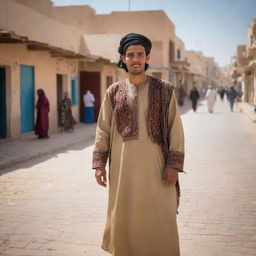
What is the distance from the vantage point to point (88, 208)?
5070 millimetres

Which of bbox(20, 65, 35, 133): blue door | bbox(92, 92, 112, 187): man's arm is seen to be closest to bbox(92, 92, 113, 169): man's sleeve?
bbox(92, 92, 112, 187): man's arm

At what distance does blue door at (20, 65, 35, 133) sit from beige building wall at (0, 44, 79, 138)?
0.22 meters

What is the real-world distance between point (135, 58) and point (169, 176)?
91 cm

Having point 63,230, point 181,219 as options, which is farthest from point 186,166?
point 63,230

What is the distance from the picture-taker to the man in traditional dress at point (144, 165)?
9.93 feet

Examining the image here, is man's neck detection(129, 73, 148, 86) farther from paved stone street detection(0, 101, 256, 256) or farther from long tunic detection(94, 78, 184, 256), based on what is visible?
paved stone street detection(0, 101, 256, 256)

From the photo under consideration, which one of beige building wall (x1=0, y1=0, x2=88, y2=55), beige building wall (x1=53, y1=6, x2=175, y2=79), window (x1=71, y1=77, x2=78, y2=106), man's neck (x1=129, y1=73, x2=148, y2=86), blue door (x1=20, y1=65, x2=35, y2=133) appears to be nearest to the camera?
man's neck (x1=129, y1=73, x2=148, y2=86)

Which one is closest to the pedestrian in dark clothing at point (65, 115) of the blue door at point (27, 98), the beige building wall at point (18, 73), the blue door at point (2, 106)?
the beige building wall at point (18, 73)

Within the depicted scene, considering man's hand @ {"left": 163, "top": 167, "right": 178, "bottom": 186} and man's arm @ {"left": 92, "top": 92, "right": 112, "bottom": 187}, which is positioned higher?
man's arm @ {"left": 92, "top": 92, "right": 112, "bottom": 187}

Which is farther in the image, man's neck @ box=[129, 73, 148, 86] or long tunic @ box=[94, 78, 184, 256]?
man's neck @ box=[129, 73, 148, 86]

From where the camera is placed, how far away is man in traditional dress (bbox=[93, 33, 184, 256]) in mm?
3027

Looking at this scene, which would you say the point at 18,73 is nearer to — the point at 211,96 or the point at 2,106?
the point at 2,106

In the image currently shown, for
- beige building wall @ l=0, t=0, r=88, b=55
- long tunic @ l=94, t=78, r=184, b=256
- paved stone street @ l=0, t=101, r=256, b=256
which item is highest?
beige building wall @ l=0, t=0, r=88, b=55

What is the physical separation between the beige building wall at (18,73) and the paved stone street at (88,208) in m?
3.87
